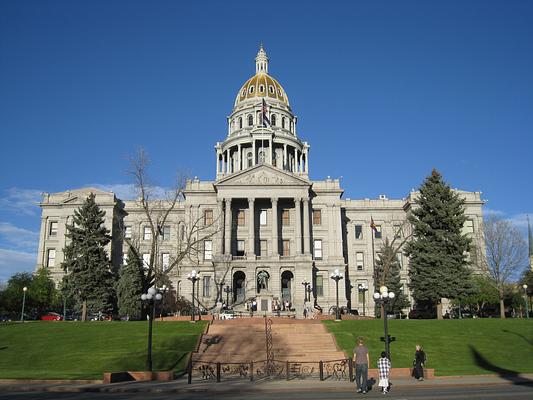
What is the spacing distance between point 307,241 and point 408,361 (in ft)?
125

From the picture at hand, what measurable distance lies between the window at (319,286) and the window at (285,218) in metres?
7.70

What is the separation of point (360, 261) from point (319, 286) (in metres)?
11.6

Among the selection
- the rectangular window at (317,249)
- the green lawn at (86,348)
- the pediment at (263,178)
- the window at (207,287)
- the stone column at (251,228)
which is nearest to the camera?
the green lawn at (86,348)

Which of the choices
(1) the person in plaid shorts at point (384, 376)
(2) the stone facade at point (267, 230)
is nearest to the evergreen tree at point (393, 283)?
(2) the stone facade at point (267, 230)

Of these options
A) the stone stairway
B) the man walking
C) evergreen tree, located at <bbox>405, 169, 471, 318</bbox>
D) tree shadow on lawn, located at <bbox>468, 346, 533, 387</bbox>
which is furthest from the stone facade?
the man walking

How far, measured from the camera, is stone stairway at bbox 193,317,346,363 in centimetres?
2952

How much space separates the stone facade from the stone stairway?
21184 millimetres

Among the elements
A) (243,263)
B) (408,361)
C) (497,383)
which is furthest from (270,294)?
(497,383)

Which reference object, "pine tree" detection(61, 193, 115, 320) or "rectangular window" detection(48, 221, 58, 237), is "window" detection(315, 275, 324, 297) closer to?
"pine tree" detection(61, 193, 115, 320)

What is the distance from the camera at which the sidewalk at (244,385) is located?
19469 millimetres

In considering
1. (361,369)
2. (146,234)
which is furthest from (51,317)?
(361,369)

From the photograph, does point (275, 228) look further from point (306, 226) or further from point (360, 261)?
point (360, 261)

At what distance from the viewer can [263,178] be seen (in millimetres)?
66125

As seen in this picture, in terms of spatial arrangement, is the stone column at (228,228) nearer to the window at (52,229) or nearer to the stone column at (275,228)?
the stone column at (275,228)
